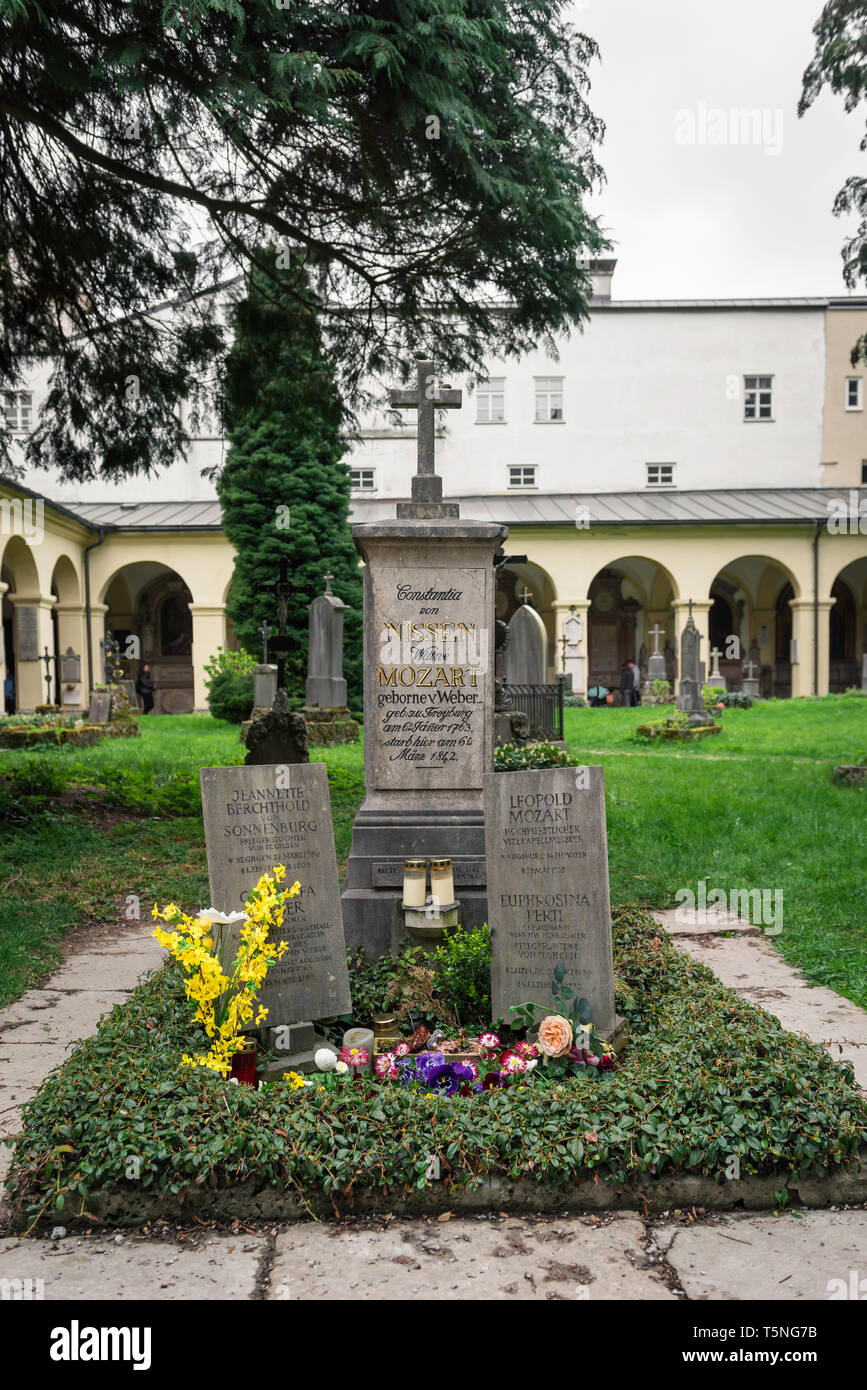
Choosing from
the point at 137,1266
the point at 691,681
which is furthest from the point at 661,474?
the point at 137,1266

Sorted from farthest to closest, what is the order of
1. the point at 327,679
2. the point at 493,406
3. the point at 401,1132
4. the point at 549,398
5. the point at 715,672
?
the point at 549,398 < the point at 493,406 < the point at 715,672 < the point at 327,679 < the point at 401,1132

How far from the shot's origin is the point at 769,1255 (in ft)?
8.97

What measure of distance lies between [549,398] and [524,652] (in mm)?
18607

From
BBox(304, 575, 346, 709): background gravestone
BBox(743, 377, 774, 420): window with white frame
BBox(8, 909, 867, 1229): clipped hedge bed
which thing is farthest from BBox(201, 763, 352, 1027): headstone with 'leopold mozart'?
BBox(743, 377, 774, 420): window with white frame

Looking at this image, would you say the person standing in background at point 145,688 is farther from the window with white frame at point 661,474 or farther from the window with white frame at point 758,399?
the window with white frame at point 758,399

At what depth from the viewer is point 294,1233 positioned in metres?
2.88

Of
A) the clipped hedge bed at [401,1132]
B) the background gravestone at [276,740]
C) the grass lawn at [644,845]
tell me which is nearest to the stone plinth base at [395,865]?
the clipped hedge bed at [401,1132]

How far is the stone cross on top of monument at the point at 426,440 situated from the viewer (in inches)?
216

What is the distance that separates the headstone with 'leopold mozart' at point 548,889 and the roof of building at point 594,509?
73.8 ft

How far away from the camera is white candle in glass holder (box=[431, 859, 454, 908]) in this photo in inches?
192

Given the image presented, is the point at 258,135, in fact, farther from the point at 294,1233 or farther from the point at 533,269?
the point at 294,1233

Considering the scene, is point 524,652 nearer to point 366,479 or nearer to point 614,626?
point 366,479

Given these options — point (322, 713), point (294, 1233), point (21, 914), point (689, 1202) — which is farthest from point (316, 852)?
point (322, 713)

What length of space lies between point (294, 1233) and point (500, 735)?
986 centimetres
